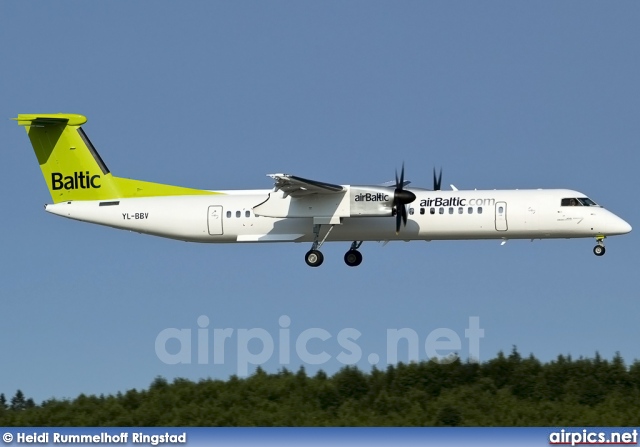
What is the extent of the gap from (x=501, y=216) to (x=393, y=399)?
25.4 ft

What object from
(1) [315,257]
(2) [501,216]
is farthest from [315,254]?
(2) [501,216]

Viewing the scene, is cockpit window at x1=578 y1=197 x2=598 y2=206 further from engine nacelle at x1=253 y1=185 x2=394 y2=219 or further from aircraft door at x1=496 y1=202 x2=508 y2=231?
engine nacelle at x1=253 y1=185 x2=394 y2=219

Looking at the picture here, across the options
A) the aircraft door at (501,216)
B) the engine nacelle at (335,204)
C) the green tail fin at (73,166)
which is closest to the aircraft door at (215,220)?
the engine nacelle at (335,204)

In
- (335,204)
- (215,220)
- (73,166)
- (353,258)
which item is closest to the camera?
(335,204)

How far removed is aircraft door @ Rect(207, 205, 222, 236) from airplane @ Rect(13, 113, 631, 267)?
3 centimetres

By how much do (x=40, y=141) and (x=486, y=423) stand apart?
1625cm

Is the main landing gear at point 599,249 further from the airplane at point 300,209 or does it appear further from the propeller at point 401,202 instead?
the propeller at point 401,202

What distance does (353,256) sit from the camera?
34219 millimetres

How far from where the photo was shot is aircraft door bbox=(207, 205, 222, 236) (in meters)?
33.2

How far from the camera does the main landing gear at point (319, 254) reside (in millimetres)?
32906

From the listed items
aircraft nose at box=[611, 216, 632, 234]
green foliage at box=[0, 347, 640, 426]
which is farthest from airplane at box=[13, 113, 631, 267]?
green foliage at box=[0, 347, 640, 426]

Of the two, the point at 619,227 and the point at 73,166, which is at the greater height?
the point at 73,166

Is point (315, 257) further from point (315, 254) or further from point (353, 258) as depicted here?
point (353, 258)

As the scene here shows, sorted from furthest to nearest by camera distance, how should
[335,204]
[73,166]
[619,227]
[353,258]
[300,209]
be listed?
[73,166], [353,258], [300,209], [335,204], [619,227]
